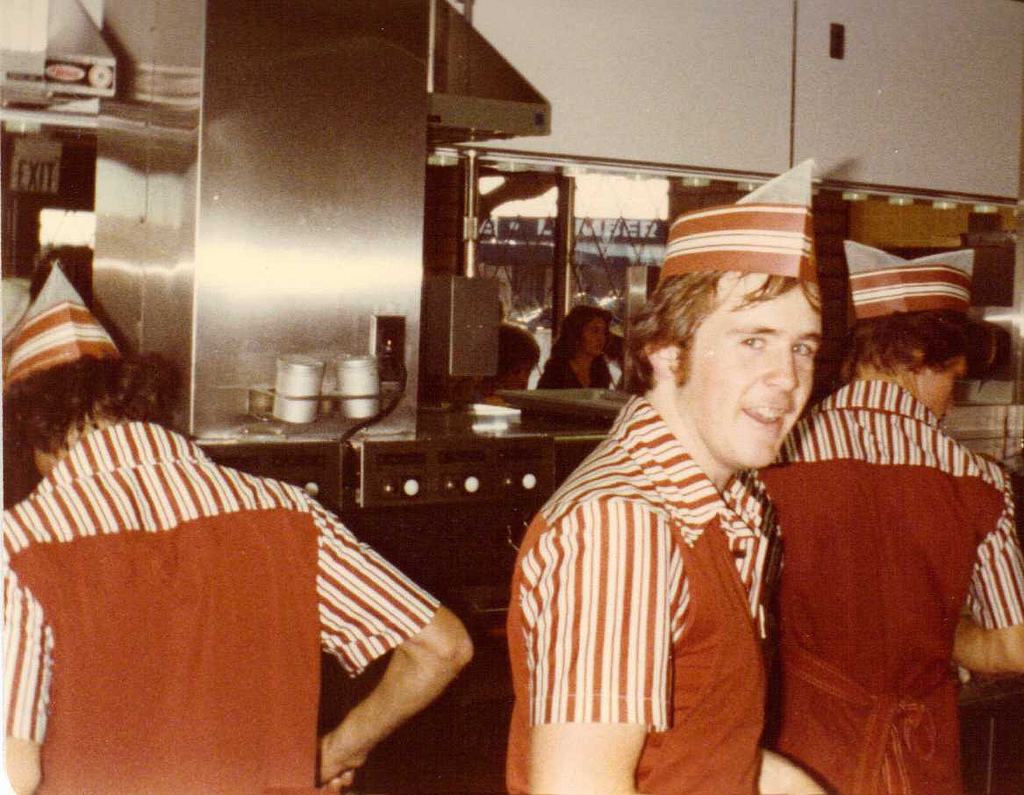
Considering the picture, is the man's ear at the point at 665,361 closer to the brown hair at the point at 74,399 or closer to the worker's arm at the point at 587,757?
the worker's arm at the point at 587,757

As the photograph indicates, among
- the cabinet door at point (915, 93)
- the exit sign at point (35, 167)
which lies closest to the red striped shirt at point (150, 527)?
the cabinet door at point (915, 93)

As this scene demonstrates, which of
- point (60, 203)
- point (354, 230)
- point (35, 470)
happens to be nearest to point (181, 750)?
point (35, 470)

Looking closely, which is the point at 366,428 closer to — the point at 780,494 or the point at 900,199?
the point at 780,494

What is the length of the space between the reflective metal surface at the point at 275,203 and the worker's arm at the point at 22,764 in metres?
1.26

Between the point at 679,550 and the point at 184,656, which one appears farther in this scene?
the point at 184,656

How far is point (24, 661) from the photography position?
1.09 m

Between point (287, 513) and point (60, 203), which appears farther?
point (60, 203)

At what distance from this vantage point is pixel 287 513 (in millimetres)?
1310

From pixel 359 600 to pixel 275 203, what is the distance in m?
1.19

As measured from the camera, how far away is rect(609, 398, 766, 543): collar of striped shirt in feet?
3.43

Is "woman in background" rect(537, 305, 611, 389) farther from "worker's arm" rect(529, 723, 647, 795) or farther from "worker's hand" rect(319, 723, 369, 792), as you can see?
"worker's arm" rect(529, 723, 647, 795)

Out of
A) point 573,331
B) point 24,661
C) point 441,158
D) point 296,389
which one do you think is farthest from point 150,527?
point 573,331

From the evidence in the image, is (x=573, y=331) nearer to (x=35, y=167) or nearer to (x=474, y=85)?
(x=474, y=85)

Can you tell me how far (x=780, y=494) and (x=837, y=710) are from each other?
1.06 ft
